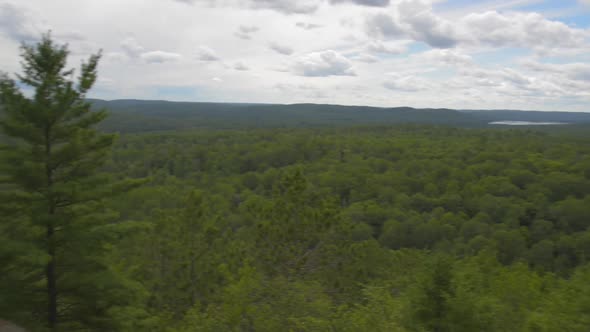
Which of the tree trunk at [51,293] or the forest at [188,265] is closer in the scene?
the forest at [188,265]

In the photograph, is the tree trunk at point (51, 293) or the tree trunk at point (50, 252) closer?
the tree trunk at point (50, 252)

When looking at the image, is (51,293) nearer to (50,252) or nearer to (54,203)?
(50,252)

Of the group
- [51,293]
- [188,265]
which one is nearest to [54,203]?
[51,293]

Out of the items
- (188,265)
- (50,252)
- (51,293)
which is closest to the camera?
(50,252)

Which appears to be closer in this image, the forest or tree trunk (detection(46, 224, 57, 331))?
the forest

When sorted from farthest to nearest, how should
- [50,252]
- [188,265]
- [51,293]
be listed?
[188,265], [51,293], [50,252]

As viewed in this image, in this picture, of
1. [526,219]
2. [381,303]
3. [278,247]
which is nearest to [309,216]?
[278,247]

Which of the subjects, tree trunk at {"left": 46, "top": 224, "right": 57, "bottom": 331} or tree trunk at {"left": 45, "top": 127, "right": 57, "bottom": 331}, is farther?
tree trunk at {"left": 46, "top": 224, "right": 57, "bottom": 331}

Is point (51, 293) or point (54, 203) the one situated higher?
point (54, 203)

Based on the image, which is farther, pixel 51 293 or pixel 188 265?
pixel 188 265
